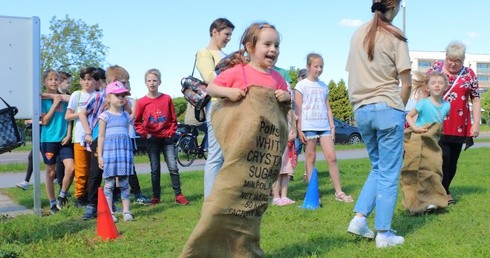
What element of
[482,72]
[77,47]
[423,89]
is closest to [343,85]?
[77,47]

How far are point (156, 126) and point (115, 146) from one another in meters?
1.33

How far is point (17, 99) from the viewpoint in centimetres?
766

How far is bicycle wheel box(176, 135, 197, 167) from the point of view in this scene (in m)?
17.9

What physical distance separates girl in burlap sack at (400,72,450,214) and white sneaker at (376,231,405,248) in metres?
1.63

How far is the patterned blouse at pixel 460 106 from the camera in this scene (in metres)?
7.31

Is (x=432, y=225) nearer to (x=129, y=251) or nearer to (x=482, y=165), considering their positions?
(x=129, y=251)

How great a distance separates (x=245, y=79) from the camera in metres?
4.27

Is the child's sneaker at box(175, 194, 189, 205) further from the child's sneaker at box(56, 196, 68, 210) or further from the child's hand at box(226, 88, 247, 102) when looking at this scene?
the child's hand at box(226, 88, 247, 102)

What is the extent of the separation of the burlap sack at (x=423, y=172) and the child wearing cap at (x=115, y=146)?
3.01m

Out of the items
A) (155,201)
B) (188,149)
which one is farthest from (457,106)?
(188,149)

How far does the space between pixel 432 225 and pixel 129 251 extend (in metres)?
2.78

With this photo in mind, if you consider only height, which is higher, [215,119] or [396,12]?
[396,12]

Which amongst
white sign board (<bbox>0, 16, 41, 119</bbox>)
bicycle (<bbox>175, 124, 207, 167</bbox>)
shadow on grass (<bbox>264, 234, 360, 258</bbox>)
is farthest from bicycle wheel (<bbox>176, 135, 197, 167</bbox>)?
shadow on grass (<bbox>264, 234, 360, 258</bbox>)

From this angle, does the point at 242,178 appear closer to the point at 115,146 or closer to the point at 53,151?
the point at 115,146
